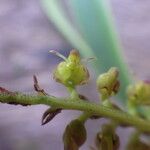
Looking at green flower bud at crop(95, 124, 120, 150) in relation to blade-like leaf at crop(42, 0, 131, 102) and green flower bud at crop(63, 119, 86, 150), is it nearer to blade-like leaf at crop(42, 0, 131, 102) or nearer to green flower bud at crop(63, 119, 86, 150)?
green flower bud at crop(63, 119, 86, 150)

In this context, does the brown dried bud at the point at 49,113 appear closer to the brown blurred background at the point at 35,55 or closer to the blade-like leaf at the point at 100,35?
the blade-like leaf at the point at 100,35

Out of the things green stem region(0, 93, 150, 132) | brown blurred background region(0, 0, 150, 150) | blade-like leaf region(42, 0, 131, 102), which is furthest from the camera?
brown blurred background region(0, 0, 150, 150)

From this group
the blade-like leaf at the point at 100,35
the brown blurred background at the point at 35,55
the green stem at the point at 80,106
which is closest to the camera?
the green stem at the point at 80,106

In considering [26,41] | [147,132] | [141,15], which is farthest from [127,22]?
[147,132]

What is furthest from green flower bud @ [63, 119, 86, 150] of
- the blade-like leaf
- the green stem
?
the blade-like leaf

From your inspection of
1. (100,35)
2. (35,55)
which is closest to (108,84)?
(100,35)

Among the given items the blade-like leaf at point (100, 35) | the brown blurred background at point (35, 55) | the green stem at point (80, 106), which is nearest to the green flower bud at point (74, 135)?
the green stem at point (80, 106)
